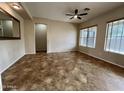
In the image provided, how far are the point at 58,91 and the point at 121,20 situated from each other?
381 cm

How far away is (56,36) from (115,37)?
4046 millimetres

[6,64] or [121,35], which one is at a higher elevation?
[121,35]

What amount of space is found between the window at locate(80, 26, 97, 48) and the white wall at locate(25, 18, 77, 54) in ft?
2.20

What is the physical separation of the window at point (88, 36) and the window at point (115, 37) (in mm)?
1165

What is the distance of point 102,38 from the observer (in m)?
4.77

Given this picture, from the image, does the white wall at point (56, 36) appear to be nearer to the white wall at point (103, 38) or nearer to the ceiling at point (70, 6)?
Result: the white wall at point (103, 38)

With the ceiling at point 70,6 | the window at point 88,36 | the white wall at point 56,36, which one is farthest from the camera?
the white wall at point 56,36

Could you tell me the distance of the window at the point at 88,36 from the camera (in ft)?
18.9

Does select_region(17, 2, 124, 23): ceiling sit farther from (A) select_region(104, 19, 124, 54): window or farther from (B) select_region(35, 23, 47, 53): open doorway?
(B) select_region(35, 23, 47, 53): open doorway

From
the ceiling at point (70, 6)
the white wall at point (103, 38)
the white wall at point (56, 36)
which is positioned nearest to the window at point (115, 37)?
the white wall at point (103, 38)

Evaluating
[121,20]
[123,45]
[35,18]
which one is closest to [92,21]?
[121,20]

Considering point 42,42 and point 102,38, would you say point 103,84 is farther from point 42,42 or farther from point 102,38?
point 42,42

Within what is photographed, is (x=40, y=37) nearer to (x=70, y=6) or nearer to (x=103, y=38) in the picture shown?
(x=70, y=6)

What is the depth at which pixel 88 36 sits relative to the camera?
6426 millimetres
